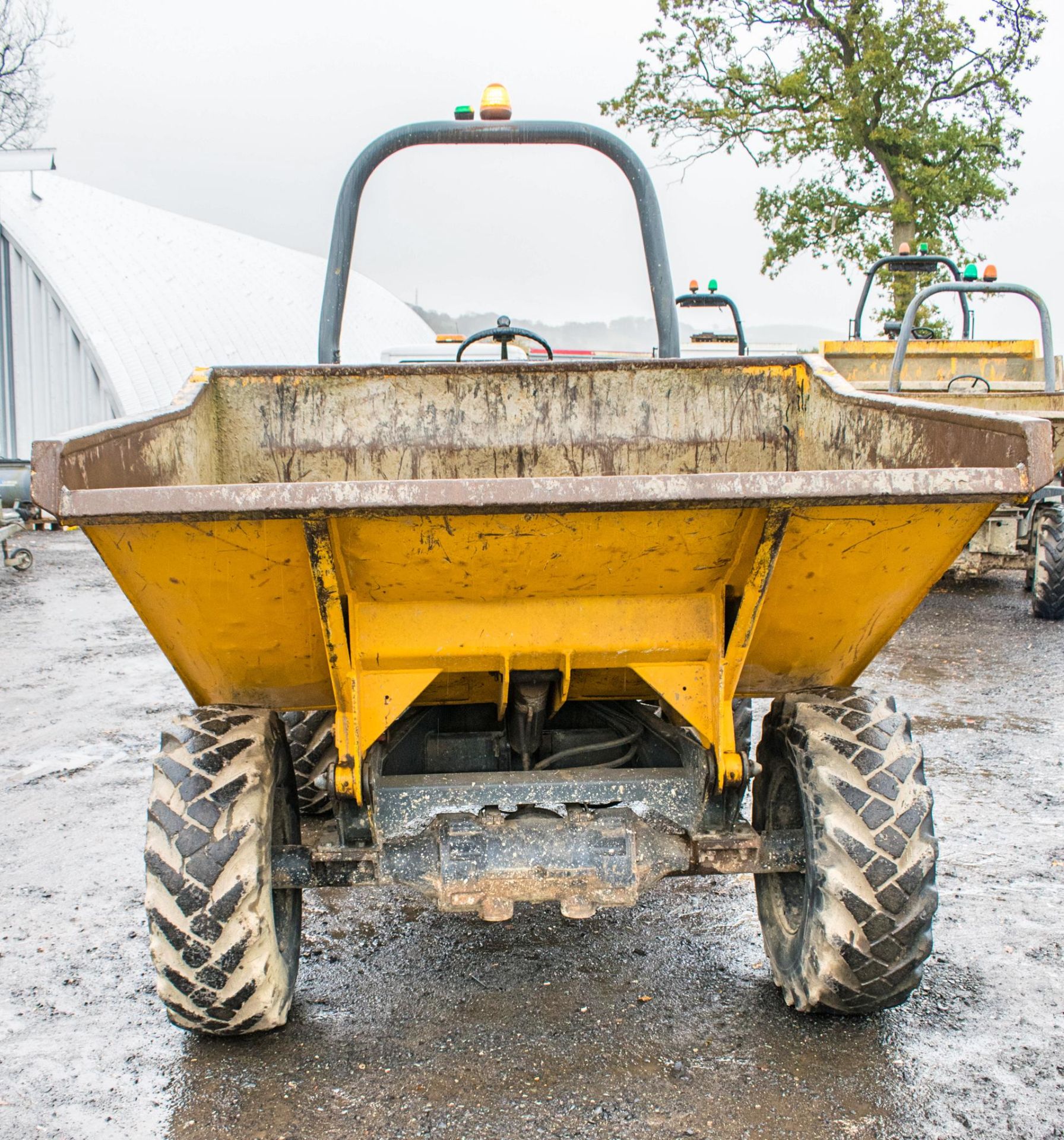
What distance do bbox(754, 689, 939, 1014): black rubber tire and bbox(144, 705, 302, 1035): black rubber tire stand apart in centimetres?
120

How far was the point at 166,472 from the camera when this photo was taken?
291 cm

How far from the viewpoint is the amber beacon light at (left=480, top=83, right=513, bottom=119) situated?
11.2 feet

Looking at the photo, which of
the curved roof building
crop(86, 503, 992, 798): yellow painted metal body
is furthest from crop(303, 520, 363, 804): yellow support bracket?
the curved roof building

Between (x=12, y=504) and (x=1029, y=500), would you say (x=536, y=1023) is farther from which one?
(x=12, y=504)

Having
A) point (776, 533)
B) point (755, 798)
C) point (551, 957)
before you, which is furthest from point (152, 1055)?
point (776, 533)

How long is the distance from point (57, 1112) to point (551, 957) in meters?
1.27

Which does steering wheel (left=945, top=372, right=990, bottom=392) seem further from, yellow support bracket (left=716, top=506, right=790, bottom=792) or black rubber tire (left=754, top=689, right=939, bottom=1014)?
yellow support bracket (left=716, top=506, right=790, bottom=792)

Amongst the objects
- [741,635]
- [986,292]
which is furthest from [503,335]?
[986,292]

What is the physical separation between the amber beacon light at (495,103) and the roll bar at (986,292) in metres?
5.34

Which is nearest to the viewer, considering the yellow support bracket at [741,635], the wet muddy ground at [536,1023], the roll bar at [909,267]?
the yellow support bracket at [741,635]

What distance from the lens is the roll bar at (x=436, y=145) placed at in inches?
139

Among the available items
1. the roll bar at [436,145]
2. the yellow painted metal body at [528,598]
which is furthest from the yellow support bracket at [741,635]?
the roll bar at [436,145]

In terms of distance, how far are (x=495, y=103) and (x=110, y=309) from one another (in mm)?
16726

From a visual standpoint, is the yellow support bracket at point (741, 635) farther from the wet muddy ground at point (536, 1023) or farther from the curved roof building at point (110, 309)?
the curved roof building at point (110, 309)
